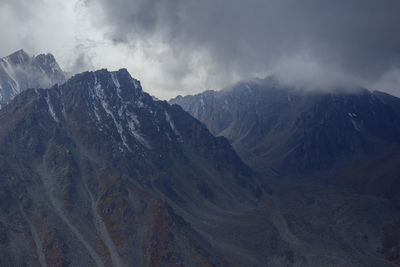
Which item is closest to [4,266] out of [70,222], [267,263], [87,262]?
[87,262]

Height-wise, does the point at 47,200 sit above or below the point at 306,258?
above

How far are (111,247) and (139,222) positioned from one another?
73.6 ft

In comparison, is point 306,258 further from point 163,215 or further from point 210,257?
point 163,215

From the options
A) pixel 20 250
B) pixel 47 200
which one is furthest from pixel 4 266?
pixel 47 200

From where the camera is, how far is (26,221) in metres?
177

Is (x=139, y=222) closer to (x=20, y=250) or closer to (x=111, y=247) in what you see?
(x=111, y=247)

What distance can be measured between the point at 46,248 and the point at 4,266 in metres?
19.1

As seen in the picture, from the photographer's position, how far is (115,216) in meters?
196

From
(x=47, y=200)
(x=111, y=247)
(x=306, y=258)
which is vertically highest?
(x=47, y=200)

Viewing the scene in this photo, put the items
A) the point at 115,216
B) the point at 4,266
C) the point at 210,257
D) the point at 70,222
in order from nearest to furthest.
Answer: the point at 4,266
the point at 210,257
the point at 70,222
the point at 115,216

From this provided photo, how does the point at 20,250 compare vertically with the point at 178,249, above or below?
above

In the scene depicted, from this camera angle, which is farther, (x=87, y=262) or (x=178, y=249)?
(x=178, y=249)

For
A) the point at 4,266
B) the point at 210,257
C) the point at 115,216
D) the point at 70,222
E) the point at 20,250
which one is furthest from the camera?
the point at 115,216

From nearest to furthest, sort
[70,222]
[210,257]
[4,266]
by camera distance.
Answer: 1. [4,266]
2. [210,257]
3. [70,222]
